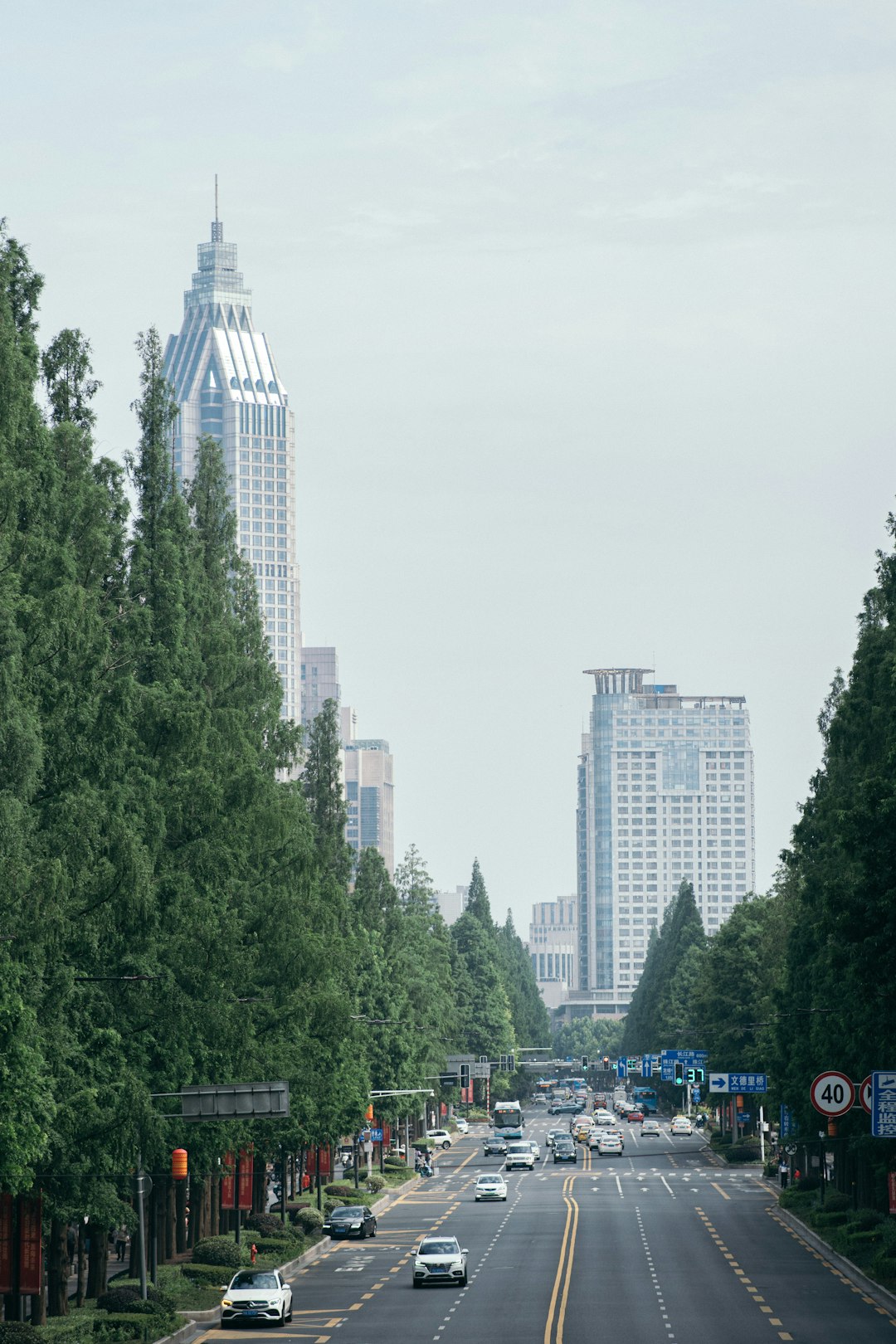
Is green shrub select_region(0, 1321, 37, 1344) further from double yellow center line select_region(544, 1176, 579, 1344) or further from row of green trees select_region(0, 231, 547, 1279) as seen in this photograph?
double yellow center line select_region(544, 1176, 579, 1344)

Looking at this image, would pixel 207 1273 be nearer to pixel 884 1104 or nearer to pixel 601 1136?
pixel 884 1104


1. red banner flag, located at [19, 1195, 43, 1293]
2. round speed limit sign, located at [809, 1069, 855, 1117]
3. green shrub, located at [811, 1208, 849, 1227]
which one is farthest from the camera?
green shrub, located at [811, 1208, 849, 1227]

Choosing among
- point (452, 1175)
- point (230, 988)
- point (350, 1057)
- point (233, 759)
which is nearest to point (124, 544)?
point (233, 759)

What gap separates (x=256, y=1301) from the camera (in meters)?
51.6

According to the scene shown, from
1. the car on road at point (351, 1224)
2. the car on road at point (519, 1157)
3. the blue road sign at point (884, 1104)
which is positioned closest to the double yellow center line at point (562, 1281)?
the car on road at point (351, 1224)

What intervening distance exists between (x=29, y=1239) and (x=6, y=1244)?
2.27 feet

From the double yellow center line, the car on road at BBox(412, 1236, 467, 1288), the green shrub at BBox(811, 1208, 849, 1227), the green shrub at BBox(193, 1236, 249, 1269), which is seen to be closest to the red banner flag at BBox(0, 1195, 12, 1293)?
the double yellow center line

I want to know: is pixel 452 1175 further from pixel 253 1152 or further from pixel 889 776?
pixel 889 776

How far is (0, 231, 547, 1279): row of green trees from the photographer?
129ft

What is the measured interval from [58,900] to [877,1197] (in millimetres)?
46694

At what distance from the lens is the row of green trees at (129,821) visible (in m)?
39.4

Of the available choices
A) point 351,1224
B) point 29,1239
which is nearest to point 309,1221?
point 351,1224

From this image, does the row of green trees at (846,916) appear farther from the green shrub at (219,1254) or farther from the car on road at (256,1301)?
the green shrub at (219,1254)

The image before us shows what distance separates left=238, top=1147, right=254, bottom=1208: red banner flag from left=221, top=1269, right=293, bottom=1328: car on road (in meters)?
18.7
